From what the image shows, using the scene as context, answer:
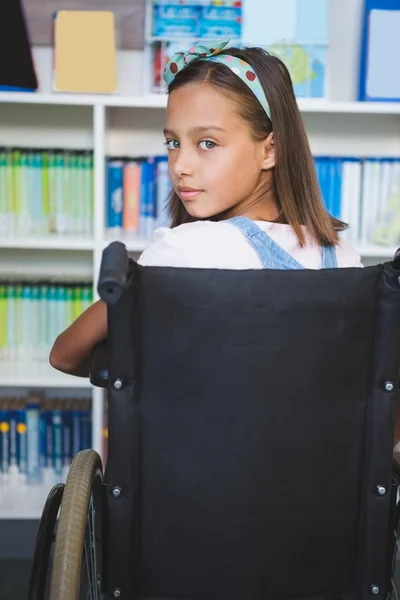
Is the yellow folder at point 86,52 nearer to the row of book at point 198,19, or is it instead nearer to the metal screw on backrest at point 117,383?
the row of book at point 198,19

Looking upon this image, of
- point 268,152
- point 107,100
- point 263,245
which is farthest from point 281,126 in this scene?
point 107,100

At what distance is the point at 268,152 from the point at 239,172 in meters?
0.09

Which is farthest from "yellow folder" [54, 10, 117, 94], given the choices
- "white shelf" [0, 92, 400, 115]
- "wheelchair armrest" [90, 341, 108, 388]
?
"wheelchair armrest" [90, 341, 108, 388]

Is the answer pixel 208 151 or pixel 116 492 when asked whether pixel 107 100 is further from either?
pixel 116 492

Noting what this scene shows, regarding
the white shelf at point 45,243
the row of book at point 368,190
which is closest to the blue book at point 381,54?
the row of book at point 368,190

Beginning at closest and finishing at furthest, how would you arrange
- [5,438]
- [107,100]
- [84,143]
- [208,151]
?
[208,151]
[107,100]
[5,438]
[84,143]

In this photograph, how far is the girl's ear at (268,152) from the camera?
1.34 m

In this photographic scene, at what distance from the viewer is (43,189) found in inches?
103

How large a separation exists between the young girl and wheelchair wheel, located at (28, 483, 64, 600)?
19 centimetres

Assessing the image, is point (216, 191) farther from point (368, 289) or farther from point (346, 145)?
point (346, 145)

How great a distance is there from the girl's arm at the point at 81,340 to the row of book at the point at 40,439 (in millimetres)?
1574

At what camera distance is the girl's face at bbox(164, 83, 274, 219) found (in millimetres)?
1255

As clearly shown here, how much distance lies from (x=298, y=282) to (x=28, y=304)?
1782 mm

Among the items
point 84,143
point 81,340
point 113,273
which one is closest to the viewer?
point 113,273
